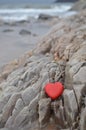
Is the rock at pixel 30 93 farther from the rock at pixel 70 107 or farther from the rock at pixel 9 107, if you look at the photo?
the rock at pixel 70 107

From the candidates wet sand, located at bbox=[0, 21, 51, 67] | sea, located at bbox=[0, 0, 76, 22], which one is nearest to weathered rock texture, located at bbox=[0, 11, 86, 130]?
wet sand, located at bbox=[0, 21, 51, 67]

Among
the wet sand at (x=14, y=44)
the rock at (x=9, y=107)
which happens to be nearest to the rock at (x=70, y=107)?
the rock at (x=9, y=107)

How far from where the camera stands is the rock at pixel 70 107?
6449mm

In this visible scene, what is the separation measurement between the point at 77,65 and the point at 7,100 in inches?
63.8

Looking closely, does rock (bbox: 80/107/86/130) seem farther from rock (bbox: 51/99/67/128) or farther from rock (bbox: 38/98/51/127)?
rock (bbox: 38/98/51/127)

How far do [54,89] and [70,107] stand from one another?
0.68m

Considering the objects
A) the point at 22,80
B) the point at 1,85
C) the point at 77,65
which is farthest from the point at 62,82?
the point at 1,85

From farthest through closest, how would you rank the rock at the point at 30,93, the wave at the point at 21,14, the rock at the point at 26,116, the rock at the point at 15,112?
the wave at the point at 21,14 → the rock at the point at 30,93 → the rock at the point at 15,112 → the rock at the point at 26,116

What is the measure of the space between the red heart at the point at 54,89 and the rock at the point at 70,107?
244mm

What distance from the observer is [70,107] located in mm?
6516

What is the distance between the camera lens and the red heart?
22.7ft

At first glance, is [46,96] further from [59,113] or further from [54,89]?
[59,113]

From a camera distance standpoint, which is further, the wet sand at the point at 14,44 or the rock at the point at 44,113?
the wet sand at the point at 14,44

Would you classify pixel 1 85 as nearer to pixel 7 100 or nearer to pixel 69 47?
pixel 7 100
